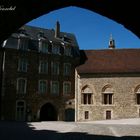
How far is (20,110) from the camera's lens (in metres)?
32.5

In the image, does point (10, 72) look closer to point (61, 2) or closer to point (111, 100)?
point (111, 100)

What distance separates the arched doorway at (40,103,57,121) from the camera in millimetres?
34688

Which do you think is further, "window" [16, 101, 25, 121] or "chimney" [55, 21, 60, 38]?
"chimney" [55, 21, 60, 38]

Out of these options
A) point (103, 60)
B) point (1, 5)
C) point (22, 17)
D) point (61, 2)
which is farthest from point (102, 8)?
point (103, 60)

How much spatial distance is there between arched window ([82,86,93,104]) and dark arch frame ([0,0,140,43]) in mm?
29323

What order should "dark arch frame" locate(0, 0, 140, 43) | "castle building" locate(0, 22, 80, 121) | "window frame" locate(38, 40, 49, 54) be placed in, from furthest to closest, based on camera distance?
"window frame" locate(38, 40, 49, 54) → "castle building" locate(0, 22, 80, 121) → "dark arch frame" locate(0, 0, 140, 43)

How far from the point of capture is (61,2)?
4.73 metres

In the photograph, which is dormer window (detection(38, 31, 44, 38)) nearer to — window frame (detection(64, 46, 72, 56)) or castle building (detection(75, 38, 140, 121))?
window frame (detection(64, 46, 72, 56))

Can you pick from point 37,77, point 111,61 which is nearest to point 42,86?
point 37,77

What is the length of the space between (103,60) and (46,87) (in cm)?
717

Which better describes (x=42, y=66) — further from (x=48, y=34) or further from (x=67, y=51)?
(x=48, y=34)

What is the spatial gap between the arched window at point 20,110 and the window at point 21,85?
1085 millimetres

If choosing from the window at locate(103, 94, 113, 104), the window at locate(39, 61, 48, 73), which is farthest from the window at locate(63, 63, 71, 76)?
the window at locate(103, 94, 113, 104)

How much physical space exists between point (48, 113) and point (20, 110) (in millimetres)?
3769
